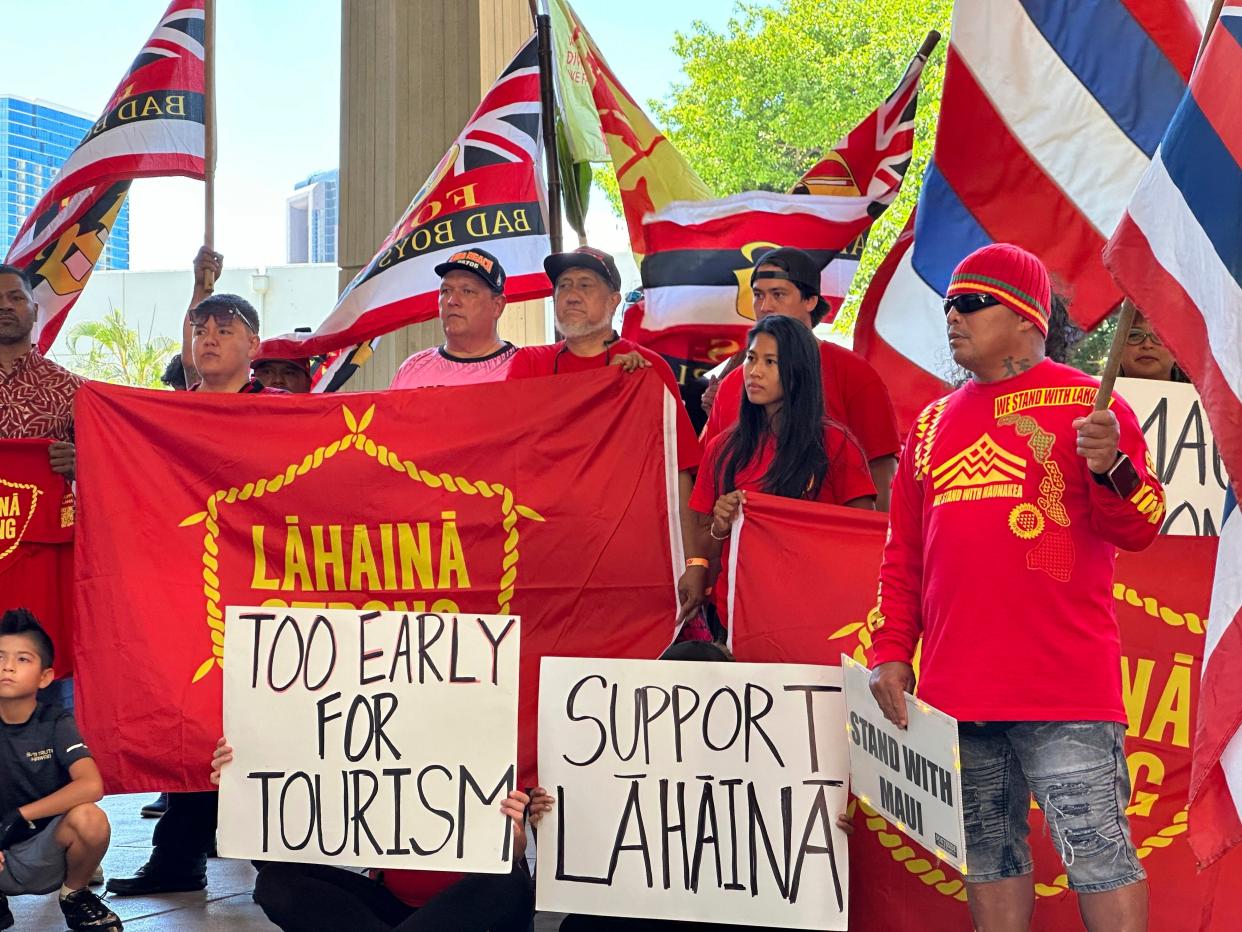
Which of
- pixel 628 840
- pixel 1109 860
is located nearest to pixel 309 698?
pixel 628 840

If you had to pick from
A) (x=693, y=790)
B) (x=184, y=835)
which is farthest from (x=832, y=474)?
(x=184, y=835)

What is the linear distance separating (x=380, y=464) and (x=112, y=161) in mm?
2752

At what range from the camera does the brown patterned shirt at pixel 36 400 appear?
523 cm

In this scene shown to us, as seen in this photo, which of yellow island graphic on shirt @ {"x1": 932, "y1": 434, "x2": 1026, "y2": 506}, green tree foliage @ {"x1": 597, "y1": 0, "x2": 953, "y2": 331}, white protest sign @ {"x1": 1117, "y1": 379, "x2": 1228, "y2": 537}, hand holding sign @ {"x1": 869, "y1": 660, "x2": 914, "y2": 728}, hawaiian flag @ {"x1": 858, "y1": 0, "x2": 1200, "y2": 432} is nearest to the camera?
yellow island graphic on shirt @ {"x1": 932, "y1": 434, "x2": 1026, "y2": 506}

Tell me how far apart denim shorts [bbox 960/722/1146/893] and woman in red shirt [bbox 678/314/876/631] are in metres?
1.29

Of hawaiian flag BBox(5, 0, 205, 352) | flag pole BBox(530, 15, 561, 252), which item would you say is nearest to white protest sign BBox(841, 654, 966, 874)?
flag pole BBox(530, 15, 561, 252)

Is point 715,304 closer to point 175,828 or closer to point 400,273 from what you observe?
point 400,273

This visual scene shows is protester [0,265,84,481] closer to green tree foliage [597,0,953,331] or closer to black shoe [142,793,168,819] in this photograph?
black shoe [142,793,168,819]

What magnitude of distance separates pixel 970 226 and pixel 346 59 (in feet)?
19.5

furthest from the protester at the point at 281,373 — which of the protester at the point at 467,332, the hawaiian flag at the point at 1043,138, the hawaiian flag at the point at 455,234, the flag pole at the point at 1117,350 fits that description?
the flag pole at the point at 1117,350

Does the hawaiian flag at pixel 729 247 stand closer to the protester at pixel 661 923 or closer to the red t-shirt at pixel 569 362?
the red t-shirt at pixel 569 362

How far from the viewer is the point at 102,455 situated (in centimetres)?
498

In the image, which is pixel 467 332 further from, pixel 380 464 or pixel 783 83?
pixel 783 83

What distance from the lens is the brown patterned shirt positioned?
17.2 feet
